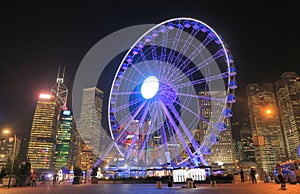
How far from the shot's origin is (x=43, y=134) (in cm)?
14588

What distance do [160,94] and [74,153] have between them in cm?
14303

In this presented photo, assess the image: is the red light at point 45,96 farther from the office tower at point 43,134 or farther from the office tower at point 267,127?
the office tower at point 267,127

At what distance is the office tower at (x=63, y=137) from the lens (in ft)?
477

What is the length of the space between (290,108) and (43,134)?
5028 inches

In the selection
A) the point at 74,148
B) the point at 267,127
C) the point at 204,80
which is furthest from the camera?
the point at 74,148

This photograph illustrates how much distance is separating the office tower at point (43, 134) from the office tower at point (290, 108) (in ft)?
384

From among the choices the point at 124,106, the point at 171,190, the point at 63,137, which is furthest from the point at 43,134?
the point at 171,190

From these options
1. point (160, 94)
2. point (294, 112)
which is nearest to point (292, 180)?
point (160, 94)

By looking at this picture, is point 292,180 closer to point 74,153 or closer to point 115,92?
point 115,92

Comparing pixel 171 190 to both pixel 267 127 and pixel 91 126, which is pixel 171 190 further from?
pixel 91 126

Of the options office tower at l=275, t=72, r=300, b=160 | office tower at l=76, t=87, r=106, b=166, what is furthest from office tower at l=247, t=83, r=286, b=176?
office tower at l=76, t=87, r=106, b=166

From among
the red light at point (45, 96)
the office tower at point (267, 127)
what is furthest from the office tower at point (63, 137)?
the office tower at point (267, 127)

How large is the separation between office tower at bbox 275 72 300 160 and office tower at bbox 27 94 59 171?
116975mm

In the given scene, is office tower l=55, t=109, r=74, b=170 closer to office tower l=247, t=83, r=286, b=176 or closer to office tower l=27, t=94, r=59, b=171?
office tower l=27, t=94, r=59, b=171
